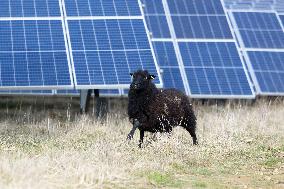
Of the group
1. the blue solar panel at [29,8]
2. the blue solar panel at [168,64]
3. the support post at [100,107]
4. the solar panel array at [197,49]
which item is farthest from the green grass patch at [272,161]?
the blue solar panel at [29,8]

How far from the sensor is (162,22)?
20.7 meters

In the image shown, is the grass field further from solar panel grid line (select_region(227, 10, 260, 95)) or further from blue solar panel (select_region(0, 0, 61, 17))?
solar panel grid line (select_region(227, 10, 260, 95))

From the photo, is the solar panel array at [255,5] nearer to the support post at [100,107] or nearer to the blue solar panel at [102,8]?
the blue solar panel at [102,8]

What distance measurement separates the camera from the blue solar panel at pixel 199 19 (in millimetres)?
19984

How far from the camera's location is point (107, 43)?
53.9 ft

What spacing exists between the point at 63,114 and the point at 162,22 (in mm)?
4678

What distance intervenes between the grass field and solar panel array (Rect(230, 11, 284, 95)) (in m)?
3.80

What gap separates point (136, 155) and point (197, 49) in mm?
8948

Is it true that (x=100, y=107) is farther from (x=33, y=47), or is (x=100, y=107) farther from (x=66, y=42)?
(x=33, y=47)

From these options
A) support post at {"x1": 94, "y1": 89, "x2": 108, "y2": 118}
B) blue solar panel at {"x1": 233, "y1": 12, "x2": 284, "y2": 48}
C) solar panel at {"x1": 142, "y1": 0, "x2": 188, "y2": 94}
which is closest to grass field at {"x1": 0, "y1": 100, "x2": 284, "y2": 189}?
support post at {"x1": 94, "y1": 89, "x2": 108, "y2": 118}

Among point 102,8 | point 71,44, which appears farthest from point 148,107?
point 102,8

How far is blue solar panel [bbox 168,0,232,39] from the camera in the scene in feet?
65.6

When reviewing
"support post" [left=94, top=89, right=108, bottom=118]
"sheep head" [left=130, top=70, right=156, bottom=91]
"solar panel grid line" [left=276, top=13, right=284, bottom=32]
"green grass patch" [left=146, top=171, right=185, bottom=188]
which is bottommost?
"green grass patch" [left=146, top=171, right=185, bottom=188]

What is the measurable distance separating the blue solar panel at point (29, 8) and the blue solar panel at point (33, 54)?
0.26 m
